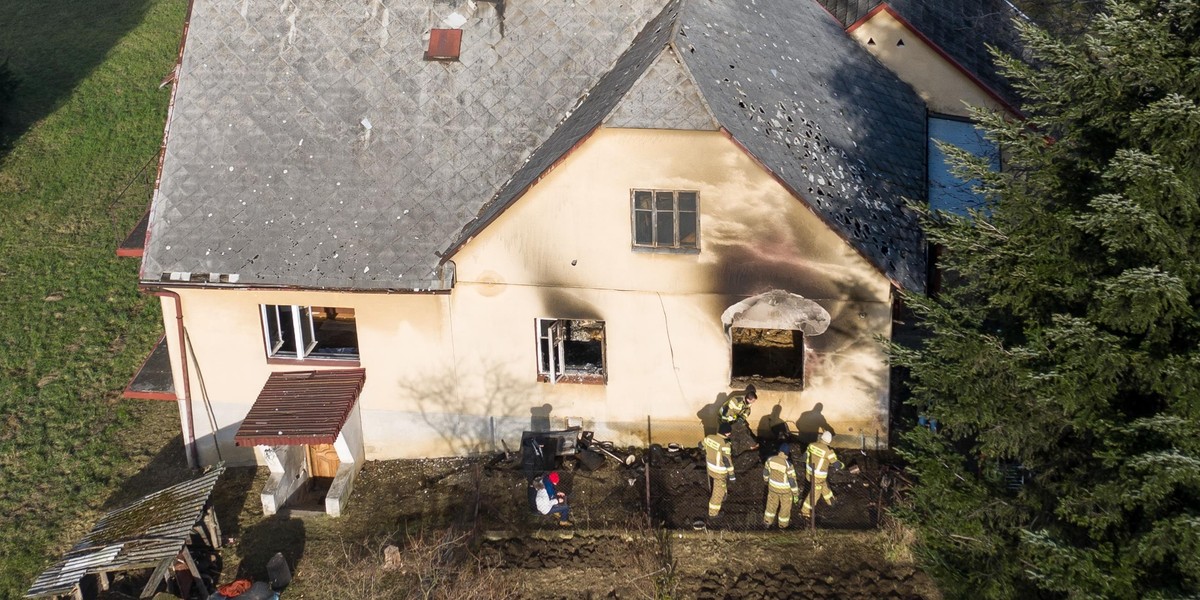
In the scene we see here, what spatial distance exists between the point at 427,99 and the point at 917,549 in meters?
10.7

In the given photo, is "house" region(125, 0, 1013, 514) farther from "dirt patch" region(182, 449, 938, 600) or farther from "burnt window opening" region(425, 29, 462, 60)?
"dirt patch" region(182, 449, 938, 600)

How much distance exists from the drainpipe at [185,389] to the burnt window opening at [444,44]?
19.5 feet

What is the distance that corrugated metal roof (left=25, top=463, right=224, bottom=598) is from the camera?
46.7ft

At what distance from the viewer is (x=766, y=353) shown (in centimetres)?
1856

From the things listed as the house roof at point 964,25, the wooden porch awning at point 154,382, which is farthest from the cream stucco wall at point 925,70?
the wooden porch awning at point 154,382

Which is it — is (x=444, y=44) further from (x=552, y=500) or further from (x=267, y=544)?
(x=267, y=544)

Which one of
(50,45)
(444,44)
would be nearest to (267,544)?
(444,44)

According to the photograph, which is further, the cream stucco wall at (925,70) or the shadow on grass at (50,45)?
the shadow on grass at (50,45)

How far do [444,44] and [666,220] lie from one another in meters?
5.70

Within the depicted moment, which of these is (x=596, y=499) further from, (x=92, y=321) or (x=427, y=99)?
(x=92, y=321)

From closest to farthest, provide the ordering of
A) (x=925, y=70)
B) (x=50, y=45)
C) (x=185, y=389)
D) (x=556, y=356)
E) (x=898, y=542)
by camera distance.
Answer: (x=898, y=542) < (x=556, y=356) < (x=185, y=389) < (x=925, y=70) < (x=50, y=45)

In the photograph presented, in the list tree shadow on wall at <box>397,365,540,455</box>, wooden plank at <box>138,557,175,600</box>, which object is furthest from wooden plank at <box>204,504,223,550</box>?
tree shadow on wall at <box>397,365,540,455</box>

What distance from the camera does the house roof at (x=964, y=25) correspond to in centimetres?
2052

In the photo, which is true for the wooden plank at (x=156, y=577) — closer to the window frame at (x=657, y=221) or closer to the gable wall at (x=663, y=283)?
the gable wall at (x=663, y=283)
